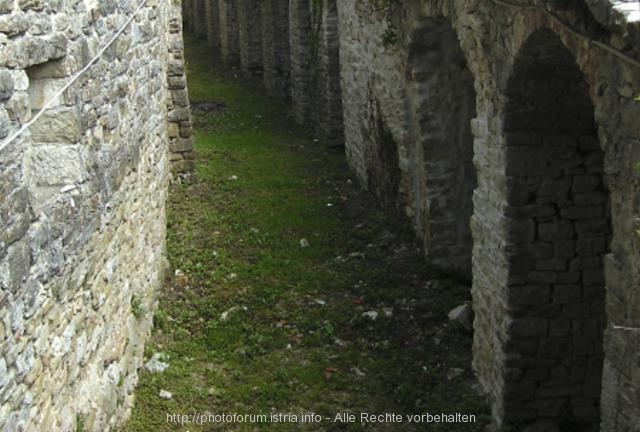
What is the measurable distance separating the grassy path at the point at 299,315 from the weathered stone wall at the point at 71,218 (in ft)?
1.98

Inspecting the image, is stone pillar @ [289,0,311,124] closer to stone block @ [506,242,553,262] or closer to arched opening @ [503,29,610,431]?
arched opening @ [503,29,610,431]

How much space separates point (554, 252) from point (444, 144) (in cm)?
293

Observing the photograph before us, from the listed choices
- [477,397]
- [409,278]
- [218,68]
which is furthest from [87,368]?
[218,68]

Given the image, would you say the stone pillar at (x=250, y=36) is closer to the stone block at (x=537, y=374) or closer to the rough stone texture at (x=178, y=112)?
the rough stone texture at (x=178, y=112)

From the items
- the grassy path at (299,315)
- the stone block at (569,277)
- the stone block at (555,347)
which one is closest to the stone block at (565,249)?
the stone block at (569,277)

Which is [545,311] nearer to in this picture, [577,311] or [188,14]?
[577,311]

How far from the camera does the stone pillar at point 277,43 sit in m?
17.9

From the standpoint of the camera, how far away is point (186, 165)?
11680 millimetres

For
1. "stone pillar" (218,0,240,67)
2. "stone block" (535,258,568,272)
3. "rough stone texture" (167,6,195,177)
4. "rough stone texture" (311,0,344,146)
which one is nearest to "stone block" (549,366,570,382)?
"stone block" (535,258,568,272)

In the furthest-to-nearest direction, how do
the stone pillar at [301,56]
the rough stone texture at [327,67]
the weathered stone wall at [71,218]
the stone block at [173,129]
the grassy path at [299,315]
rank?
the stone pillar at [301,56]
the rough stone texture at [327,67]
the stone block at [173,129]
the grassy path at [299,315]
the weathered stone wall at [71,218]

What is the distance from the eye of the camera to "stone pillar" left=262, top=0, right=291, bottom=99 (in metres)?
17.9

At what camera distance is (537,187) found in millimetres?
5707

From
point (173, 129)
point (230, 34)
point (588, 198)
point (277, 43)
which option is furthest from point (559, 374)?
point (230, 34)

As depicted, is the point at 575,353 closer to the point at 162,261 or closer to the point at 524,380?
the point at 524,380
